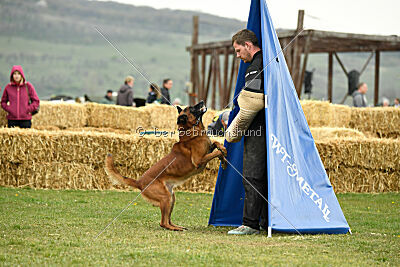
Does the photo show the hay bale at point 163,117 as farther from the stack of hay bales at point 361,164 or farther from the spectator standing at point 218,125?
the stack of hay bales at point 361,164

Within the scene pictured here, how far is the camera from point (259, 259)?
4.44 m

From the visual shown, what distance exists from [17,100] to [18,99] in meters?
0.03

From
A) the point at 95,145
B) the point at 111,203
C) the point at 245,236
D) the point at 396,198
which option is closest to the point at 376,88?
the point at 396,198

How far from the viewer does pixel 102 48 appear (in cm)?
12962

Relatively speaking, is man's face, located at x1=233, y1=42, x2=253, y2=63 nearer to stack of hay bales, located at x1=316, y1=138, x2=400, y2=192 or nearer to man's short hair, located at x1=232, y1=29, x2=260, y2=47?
man's short hair, located at x1=232, y1=29, x2=260, y2=47

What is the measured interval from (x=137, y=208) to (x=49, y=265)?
13.2 ft

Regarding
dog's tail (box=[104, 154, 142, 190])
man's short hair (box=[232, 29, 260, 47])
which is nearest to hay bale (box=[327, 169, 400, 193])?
man's short hair (box=[232, 29, 260, 47])

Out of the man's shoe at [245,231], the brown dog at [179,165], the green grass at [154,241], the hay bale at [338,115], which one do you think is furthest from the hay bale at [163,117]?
the man's shoe at [245,231]

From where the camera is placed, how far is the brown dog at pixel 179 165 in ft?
19.9

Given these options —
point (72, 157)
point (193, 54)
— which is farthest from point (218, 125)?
point (193, 54)

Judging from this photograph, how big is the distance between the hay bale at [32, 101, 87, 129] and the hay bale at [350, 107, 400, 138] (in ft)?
27.5

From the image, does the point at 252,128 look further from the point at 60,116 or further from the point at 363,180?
the point at 60,116

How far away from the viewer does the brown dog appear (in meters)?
6.06

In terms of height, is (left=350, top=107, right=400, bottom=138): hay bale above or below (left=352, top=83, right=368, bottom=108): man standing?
below
